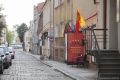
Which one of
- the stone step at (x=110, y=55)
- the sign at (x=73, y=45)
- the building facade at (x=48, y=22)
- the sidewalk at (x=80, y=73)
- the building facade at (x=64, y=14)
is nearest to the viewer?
the stone step at (x=110, y=55)

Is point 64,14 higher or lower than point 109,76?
higher

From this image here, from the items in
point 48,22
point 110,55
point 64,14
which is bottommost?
point 110,55

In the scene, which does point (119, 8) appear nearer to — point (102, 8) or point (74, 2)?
point (102, 8)

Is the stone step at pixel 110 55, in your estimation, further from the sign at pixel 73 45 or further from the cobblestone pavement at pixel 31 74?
the sign at pixel 73 45

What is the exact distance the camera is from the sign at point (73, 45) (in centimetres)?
2311

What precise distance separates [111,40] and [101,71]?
197 cm

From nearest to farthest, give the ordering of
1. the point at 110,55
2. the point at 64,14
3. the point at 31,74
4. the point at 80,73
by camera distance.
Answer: the point at 110,55 → the point at 80,73 → the point at 31,74 → the point at 64,14

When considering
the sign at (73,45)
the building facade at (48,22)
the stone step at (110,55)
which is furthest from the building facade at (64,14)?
the stone step at (110,55)

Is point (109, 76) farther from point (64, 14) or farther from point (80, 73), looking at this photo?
point (64, 14)

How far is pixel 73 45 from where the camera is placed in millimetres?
23250

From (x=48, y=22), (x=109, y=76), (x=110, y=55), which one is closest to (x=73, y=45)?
(x=110, y=55)

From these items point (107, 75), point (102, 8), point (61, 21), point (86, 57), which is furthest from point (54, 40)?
point (107, 75)

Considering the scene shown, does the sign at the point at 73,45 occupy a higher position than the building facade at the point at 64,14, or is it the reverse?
the building facade at the point at 64,14

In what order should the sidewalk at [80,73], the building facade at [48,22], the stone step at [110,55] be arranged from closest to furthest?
the stone step at [110,55] → the sidewalk at [80,73] → the building facade at [48,22]
